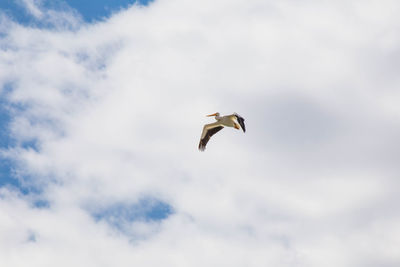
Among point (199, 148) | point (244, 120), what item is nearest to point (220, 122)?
point (199, 148)

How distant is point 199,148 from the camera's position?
63.1 metres

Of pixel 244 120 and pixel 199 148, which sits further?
pixel 199 148

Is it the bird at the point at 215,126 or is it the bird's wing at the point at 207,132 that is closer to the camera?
the bird at the point at 215,126

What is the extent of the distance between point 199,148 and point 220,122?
4523mm

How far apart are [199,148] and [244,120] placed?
12.3 m

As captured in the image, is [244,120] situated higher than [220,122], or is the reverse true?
[220,122]

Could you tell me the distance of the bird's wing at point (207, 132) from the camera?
207ft

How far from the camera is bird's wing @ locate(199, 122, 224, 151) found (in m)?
63.2

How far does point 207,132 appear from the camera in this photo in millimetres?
63750

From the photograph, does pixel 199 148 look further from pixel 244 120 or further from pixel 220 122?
pixel 244 120

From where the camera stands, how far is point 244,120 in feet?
172

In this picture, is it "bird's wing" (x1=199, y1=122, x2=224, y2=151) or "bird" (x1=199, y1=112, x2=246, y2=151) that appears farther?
"bird's wing" (x1=199, y1=122, x2=224, y2=151)

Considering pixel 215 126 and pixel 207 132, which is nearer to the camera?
pixel 215 126
